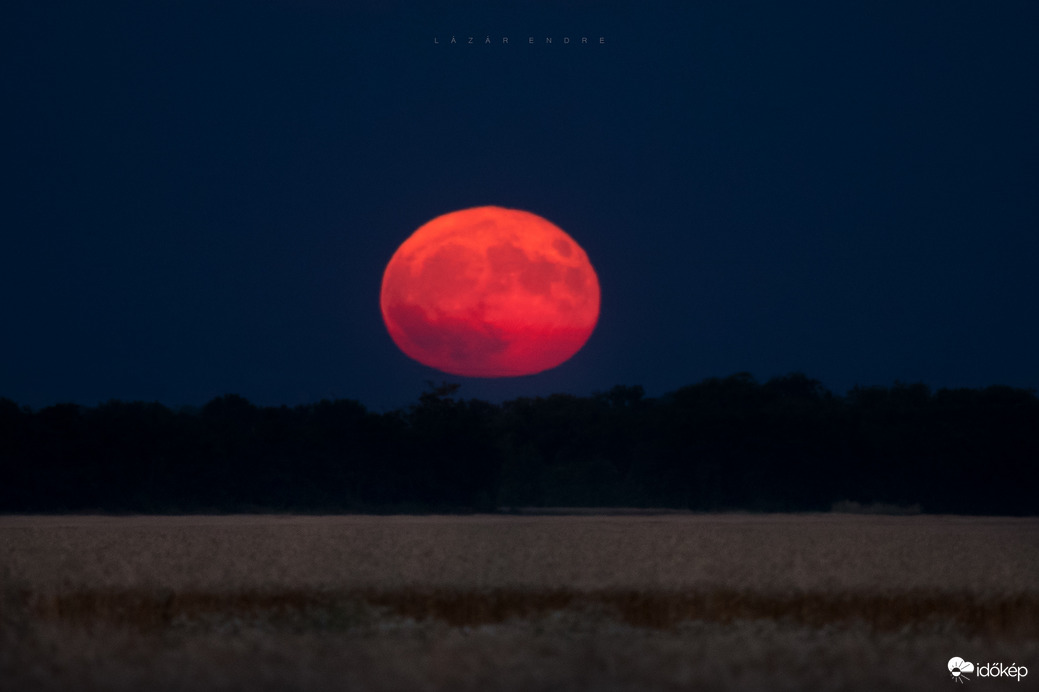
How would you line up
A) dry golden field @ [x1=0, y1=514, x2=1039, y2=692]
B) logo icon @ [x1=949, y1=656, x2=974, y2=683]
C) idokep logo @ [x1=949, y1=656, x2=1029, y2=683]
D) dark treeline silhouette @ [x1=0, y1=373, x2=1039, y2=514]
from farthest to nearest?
dark treeline silhouette @ [x1=0, y1=373, x2=1039, y2=514], idokep logo @ [x1=949, y1=656, x2=1029, y2=683], logo icon @ [x1=949, y1=656, x2=974, y2=683], dry golden field @ [x1=0, y1=514, x2=1039, y2=692]

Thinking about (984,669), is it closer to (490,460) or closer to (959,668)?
(959,668)

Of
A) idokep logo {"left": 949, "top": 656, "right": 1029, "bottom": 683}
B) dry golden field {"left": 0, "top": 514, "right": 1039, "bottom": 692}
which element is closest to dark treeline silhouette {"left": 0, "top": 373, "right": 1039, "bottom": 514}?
A: dry golden field {"left": 0, "top": 514, "right": 1039, "bottom": 692}

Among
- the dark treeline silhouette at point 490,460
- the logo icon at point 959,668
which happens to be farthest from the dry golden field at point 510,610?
the dark treeline silhouette at point 490,460

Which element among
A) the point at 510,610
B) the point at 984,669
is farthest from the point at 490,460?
the point at 984,669

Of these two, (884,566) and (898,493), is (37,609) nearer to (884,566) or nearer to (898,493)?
(884,566)

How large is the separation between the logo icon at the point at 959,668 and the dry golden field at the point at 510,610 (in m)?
0.11

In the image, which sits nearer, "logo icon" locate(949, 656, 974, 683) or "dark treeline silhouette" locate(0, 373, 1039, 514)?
"logo icon" locate(949, 656, 974, 683)

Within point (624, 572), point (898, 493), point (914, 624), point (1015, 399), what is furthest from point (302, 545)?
point (1015, 399)

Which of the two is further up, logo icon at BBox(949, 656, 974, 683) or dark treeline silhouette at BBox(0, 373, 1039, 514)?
dark treeline silhouette at BBox(0, 373, 1039, 514)

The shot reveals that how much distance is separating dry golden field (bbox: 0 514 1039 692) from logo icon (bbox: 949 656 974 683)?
4.5 inches

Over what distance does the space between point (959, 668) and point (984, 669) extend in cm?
48

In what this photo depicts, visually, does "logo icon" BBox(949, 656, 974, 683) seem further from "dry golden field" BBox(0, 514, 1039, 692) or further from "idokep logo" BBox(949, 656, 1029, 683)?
"dry golden field" BBox(0, 514, 1039, 692)

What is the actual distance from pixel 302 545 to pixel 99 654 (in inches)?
675

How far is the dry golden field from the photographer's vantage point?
9391mm
